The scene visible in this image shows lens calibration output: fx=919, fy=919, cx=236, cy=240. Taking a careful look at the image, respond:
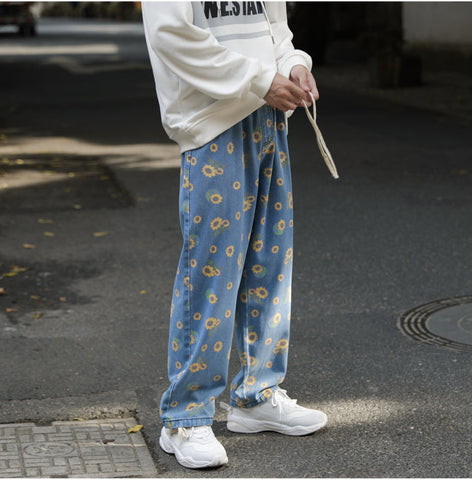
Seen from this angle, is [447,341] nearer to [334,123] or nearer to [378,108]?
[334,123]

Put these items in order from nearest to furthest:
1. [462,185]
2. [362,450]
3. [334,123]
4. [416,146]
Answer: [362,450] → [462,185] → [416,146] → [334,123]

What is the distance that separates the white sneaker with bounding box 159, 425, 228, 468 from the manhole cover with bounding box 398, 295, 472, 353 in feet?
5.08

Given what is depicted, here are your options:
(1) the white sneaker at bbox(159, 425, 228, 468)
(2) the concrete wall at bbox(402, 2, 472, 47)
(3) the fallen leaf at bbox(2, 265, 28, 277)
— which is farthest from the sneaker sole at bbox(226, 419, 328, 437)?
(2) the concrete wall at bbox(402, 2, 472, 47)

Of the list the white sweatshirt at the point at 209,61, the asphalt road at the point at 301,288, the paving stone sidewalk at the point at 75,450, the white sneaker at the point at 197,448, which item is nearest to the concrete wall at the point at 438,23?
the asphalt road at the point at 301,288

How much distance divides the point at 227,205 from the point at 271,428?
88cm

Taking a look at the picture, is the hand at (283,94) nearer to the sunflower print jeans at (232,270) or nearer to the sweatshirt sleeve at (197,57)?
the sweatshirt sleeve at (197,57)

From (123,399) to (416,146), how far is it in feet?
23.2

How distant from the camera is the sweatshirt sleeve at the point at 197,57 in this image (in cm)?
278

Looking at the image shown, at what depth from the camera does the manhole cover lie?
430cm

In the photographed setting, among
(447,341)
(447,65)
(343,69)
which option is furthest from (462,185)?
(343,69)

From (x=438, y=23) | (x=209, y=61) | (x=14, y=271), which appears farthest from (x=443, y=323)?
(x=438, y=23)

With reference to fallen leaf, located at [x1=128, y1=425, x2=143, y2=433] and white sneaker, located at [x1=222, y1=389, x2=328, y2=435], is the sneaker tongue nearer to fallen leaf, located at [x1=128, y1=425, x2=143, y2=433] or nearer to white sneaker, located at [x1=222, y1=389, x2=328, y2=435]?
white sneaker, located at [x1=222, y1=389, x2=328, y2=435]

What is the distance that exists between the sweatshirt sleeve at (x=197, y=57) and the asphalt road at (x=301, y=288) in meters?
1.26

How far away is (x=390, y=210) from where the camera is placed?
7074 millimetres
